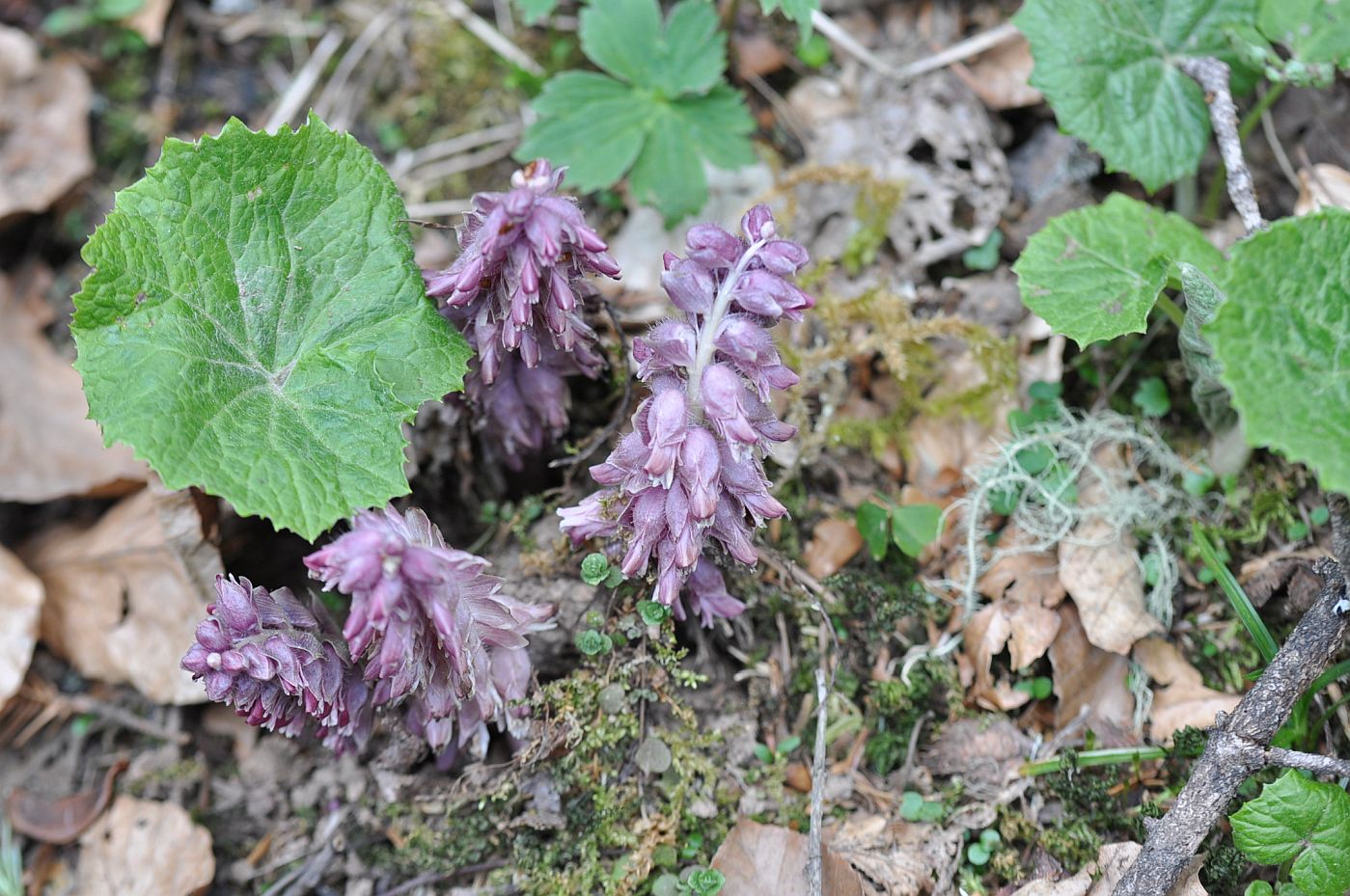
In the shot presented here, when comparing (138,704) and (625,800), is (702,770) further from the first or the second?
(138,704)

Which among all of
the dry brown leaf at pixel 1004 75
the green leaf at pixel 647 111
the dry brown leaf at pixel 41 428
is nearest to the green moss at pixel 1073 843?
the green leaf at pixel 647 111

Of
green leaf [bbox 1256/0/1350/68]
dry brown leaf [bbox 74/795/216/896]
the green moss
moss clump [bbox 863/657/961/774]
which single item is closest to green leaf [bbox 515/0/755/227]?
green leaf [bbox 1256/0/1350/68]

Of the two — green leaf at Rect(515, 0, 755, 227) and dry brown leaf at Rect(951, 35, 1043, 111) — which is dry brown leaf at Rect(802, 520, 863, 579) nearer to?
green leaf at Rect(515, 0, 755, 227)

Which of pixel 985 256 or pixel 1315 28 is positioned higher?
pixel 1315 28

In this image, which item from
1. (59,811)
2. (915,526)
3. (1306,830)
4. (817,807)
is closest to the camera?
(1306,830)

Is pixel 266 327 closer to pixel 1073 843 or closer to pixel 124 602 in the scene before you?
pixel 124 602

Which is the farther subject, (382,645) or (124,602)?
(124,602)

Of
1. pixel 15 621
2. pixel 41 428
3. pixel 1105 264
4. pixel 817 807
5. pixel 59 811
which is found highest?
pixel 1105 264

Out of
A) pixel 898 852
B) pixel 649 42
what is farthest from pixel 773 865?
pixel 649 42

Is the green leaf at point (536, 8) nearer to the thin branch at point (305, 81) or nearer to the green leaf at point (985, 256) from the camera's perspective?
the thin branch at point (305, 81)
